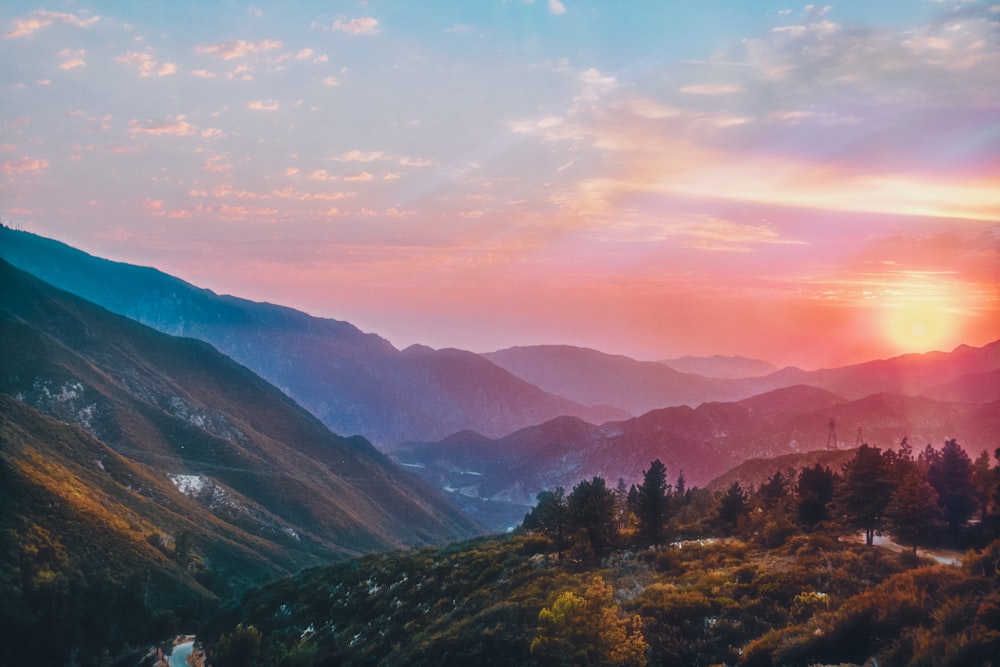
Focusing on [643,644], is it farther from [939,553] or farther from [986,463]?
[986,463]

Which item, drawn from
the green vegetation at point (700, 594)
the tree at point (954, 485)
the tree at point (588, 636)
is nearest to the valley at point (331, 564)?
the green vegetation at point (700, 594)

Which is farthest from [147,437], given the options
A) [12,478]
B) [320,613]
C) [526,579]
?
[526,579]

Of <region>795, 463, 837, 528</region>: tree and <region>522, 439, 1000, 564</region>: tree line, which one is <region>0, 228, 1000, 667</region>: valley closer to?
<region>522, 439, 1000, 564</region>: tree line

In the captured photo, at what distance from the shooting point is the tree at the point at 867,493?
4353cm

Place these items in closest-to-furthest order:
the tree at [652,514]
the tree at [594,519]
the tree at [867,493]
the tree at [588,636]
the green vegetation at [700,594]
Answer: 1. the green vegetation at [700,594]
2. the tree at [588,636]
3. the tree at [867,493]
4. the tree at [594,519]
5. the tree at [652,514]

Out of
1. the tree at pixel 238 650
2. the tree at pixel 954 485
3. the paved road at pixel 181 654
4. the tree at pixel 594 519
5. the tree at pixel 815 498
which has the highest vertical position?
the tree at pixel 954 485

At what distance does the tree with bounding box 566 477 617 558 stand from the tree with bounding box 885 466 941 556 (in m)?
22.1

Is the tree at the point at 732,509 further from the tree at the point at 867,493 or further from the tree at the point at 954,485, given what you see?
the tree at the point at 954,485

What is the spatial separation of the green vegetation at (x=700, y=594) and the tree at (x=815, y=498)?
175mm

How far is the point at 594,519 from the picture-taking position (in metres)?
53.8

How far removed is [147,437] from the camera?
185 meters

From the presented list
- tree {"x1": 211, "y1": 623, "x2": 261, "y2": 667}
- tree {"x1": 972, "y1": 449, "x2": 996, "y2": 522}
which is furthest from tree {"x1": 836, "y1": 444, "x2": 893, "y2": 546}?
tree {"x1": 211, "y1": 623, "x2": 261, "y2": 667}

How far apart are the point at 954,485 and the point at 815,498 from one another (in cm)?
1109

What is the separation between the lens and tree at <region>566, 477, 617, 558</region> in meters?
53.3
